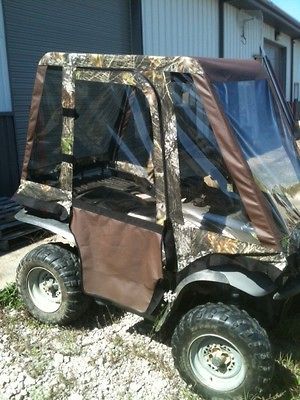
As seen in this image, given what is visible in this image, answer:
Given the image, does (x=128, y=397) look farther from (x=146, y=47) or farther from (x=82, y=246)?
(x=146, y=47)

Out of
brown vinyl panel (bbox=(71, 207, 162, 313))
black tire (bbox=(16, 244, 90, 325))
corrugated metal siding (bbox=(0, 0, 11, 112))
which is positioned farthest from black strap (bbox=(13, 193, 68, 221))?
corrugated metal siding (bbox=(0, 0, 11, 112))

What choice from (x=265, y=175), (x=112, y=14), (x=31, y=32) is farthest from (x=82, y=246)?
(x=112, y=14)

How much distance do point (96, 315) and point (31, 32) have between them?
473 cm

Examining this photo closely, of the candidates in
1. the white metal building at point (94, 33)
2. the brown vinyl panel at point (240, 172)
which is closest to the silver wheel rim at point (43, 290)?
the brown vinyl panel at point (240, 172)

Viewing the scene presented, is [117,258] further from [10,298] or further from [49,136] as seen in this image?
[10,298]

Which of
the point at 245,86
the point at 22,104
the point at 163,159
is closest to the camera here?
the point at 163,159

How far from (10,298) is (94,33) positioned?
218 inches

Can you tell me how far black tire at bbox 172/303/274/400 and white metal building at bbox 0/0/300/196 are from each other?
2.54 m

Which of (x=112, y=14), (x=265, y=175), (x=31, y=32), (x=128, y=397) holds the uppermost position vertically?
(x=112, y=14)

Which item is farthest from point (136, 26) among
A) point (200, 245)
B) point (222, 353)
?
point (222, 353)

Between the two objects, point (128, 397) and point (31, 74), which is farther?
point (31, 74)

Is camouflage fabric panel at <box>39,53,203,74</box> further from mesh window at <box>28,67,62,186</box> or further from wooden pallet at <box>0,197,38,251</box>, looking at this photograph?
wooden pallet at <box>0,197,38,251</box>

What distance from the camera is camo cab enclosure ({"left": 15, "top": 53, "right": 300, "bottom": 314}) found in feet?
9.16

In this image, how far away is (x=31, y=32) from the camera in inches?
279
